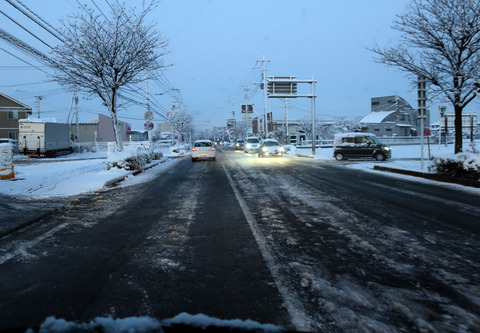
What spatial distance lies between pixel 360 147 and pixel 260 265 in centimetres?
2103

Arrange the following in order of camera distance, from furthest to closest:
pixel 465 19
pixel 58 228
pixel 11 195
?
pixel 465 19, pixel 11 195, pixel 58 228

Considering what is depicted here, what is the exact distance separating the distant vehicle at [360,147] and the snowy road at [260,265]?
52.3ft

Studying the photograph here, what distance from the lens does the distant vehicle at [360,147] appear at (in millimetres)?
22750

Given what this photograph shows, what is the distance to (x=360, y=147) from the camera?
23.2 m

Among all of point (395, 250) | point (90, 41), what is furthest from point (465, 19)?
point (90, 41)

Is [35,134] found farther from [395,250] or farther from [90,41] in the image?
[395,250]

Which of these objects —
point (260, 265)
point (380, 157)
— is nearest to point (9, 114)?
point (380, 157)

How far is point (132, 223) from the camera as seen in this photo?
243 inches

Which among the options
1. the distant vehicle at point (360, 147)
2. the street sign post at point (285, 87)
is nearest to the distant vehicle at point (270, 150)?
the street sign post at point (285, 87)

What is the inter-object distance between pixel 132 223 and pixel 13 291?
9.46ft

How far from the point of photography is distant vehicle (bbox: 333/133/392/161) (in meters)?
22.8

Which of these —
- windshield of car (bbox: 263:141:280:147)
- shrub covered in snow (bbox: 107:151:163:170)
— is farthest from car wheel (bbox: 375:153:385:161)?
shrub covered in snow (bbox: 107:151:163:170)

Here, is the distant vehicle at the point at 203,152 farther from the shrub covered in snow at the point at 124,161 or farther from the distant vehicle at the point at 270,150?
the shrub covered in snow at the point at 124,161

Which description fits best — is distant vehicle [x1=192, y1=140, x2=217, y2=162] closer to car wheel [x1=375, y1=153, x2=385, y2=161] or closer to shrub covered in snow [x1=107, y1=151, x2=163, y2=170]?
shrub covered in snow [x1=107, y1=151, x2=163, y2=170]
